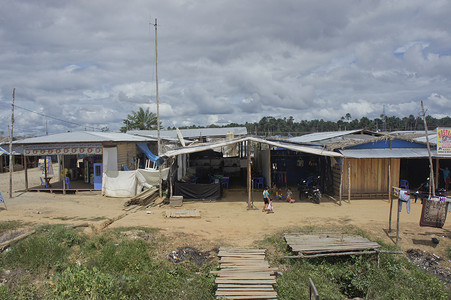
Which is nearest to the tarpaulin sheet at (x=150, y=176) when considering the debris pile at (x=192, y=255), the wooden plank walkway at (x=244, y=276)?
the debris pile at (x=192, y=255)

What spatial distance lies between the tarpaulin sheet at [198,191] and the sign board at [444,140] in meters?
9.44

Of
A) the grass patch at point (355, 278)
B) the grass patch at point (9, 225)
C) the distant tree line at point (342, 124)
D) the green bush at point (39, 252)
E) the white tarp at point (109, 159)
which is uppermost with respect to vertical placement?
the distant tree line at point (342, 124)

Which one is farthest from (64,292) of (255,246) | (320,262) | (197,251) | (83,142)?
(83,142)

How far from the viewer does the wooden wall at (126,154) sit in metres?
16.6

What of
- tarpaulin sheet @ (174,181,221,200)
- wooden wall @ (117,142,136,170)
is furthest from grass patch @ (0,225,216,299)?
wooden wall @ (117,142,136,170)

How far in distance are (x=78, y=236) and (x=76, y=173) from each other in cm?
1256

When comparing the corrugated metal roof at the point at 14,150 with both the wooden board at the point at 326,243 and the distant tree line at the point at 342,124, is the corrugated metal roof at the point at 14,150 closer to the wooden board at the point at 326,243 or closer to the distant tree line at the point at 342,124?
the wooden board at the point at 326,243

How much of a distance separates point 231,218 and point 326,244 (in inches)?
153

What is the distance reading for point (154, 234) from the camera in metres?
9.42

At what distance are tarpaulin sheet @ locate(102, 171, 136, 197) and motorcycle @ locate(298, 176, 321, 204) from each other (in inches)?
A: 329

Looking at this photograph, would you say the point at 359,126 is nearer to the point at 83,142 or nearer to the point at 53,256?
the point at 83,142

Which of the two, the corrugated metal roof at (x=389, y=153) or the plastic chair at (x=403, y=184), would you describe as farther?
the plastic chair at (x=403, y=184)

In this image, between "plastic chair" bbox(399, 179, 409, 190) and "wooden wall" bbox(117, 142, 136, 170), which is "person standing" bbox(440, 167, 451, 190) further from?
"wooden wall" bbox(117, 142, 136, 170)

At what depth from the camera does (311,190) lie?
1441 cm
